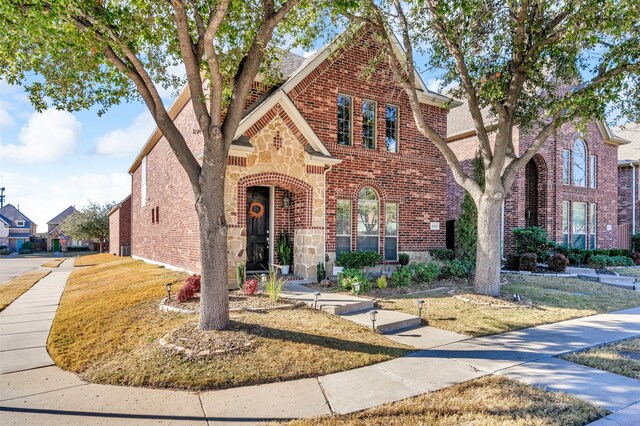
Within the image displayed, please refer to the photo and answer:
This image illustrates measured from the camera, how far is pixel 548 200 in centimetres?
1862

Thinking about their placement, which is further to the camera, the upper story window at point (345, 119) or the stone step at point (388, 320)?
the upper story window at point (345, 119)

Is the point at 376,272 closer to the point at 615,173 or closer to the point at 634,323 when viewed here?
the point at 634,323

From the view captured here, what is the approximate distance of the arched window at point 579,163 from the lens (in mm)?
20234

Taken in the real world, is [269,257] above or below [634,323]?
above

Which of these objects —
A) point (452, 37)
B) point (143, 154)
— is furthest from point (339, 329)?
point (143, 154)

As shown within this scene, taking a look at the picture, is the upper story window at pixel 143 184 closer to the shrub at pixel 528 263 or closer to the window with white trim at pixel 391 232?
the window with white trim at pixel 391 232

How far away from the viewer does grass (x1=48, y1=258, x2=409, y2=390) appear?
4.59m

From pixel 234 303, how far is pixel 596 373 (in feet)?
20.6

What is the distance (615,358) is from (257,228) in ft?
29.7

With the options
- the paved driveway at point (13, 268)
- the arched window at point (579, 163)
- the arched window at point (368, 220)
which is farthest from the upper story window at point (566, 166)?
the paved driveway at point (13, 268)

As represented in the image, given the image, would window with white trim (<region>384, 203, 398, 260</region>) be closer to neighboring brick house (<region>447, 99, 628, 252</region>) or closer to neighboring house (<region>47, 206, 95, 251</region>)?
neighboring brick house (<region>447, 99, 628, 252</region>)

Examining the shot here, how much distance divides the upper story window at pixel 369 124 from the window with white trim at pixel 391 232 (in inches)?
92.0

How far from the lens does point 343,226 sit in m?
12.5

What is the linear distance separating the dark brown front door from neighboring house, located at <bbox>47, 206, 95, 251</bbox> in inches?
1563
